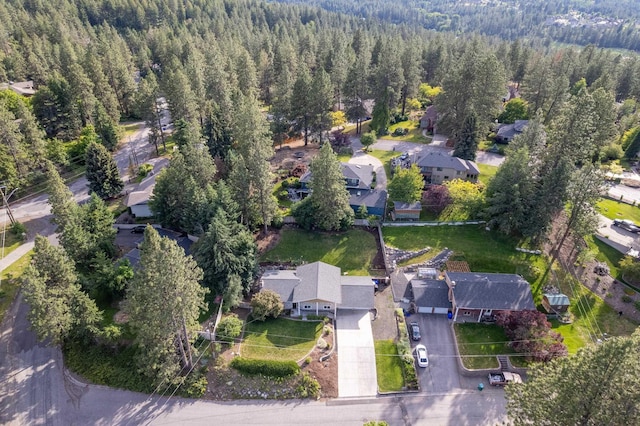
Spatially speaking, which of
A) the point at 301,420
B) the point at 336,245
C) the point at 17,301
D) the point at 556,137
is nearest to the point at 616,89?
the point at 556,137

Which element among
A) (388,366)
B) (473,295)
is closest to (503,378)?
(473,295)

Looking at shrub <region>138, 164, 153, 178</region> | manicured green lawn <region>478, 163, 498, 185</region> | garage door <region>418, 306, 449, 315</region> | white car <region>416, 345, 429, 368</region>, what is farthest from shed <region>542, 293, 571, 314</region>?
shrub <region>138, 164, 153, 178</region>

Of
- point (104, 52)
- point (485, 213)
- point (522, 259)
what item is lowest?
point (522, 259)

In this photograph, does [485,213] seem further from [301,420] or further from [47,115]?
[47,115]

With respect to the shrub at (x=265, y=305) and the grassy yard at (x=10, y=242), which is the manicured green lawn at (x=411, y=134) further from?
the grassy yard at (x=10, y=242)

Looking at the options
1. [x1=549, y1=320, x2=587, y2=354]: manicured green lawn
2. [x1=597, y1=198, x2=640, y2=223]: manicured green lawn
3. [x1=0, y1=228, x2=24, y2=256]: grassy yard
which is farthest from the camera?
[x1=597, y1=198, x2=640, y2=223]: manicured green lawn

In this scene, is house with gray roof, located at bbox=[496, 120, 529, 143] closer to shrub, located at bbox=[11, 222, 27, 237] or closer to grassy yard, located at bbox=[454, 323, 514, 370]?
grassy yard, located at bbox=[454, 323, 514, 370]
